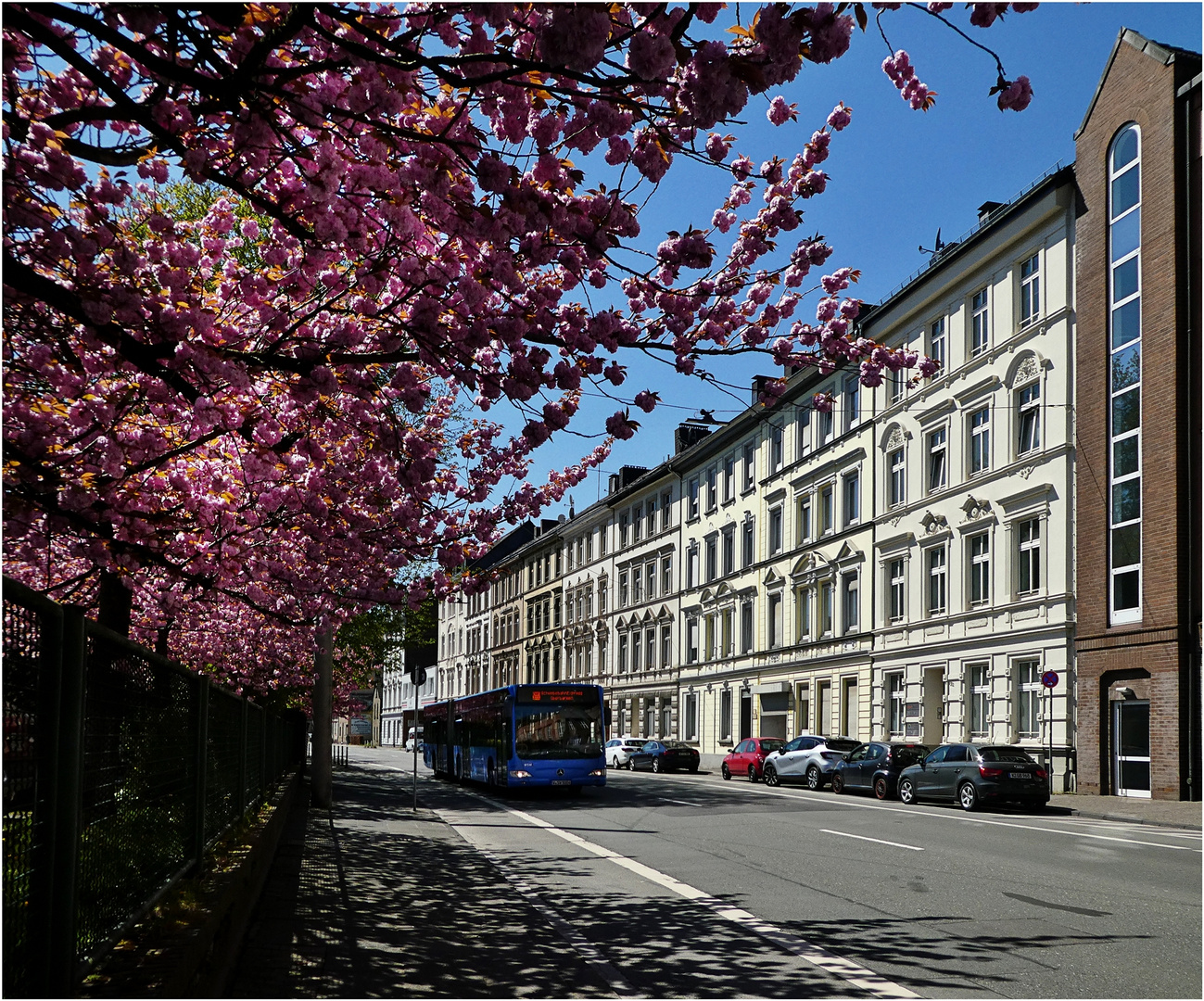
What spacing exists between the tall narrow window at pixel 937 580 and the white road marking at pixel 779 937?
2434 centimetres

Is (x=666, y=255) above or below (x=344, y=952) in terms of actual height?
above

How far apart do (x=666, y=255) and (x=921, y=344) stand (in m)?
32.5

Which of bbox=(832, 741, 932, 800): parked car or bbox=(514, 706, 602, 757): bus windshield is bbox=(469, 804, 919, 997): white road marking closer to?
bbox=(514, 706, 602, 757): bus windshield

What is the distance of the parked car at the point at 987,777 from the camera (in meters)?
24.5

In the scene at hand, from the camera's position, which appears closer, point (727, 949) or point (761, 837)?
point (727, 949)

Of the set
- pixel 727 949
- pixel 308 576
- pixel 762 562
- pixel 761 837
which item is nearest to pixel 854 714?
pixel 762 562

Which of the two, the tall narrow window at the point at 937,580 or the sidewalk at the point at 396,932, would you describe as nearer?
the sidewalk at the point at 396,932

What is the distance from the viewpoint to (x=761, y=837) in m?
16.8

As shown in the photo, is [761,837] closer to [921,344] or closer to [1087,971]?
[1087,971]

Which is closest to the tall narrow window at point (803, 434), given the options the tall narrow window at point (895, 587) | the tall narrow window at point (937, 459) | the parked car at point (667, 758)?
the tall narrow window at point (895, 587)

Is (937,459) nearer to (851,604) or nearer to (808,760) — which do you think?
(851,604)

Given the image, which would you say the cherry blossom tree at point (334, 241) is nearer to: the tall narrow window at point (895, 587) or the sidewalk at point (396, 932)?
the sidewalk at point (396, 932)

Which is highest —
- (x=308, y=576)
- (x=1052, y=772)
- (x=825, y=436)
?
(x=825, y=436)

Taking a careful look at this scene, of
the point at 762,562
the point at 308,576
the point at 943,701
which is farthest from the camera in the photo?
the point at 762,562
